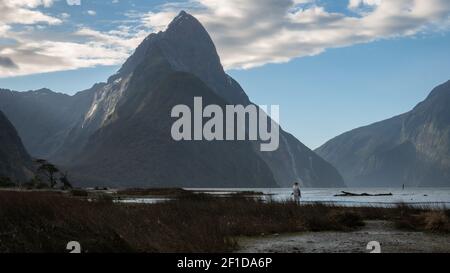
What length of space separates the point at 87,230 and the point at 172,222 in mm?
9142

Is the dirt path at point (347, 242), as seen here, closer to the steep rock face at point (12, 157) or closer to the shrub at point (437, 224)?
the shrub at point (437, 224)

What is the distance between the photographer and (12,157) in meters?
147

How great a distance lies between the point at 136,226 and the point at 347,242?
8.10m

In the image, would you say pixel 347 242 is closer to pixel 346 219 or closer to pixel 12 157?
pixel 346 219

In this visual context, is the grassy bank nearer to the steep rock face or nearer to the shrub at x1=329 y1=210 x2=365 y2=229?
the shrub at x1=329 y1=210 x2=365 y2=229

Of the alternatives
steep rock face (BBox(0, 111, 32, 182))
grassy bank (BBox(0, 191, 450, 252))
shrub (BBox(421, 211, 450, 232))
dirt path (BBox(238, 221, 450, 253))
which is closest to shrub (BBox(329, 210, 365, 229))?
grassy bank (BBox(0, 191, 450, 252))

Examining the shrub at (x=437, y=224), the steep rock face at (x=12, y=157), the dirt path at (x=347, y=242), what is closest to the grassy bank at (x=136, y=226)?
the shrub at (x=437, y=224)

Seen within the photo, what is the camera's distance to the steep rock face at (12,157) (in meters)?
134

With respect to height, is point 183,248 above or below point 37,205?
below

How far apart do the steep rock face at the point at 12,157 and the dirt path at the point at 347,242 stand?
375ft
